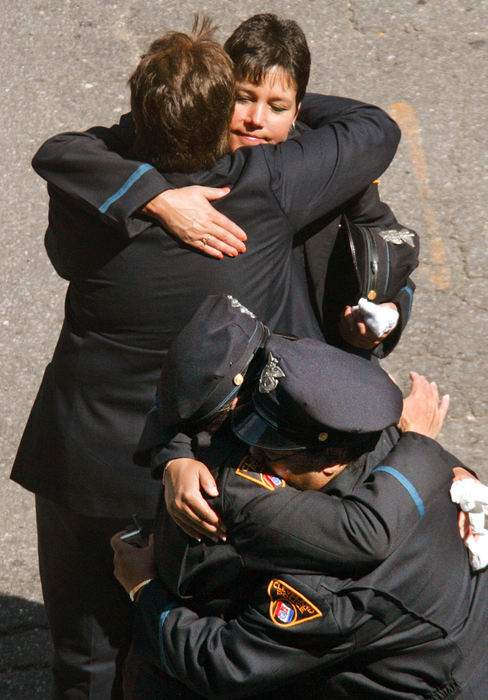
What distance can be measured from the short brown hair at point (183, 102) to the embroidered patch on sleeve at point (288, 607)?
3.32ft

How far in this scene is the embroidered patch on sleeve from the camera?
74.3 inches

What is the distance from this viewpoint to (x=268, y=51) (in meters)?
2.76

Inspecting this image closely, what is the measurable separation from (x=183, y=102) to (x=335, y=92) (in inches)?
152

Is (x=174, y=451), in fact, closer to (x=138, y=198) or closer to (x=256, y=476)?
(x=256, y=476)

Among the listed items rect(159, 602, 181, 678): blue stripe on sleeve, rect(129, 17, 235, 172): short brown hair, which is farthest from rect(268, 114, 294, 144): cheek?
rect(159, 602, 181, 678): blue stripe on sleeve

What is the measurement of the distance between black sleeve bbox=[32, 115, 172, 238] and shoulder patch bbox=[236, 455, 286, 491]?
63cm

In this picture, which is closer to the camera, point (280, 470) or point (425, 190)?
point (280, 470)

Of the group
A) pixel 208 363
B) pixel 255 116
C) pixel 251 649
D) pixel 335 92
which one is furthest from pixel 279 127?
pixel 335 92

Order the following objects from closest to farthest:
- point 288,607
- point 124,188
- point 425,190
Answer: point 288,607 → point 124,188 → point 425,190

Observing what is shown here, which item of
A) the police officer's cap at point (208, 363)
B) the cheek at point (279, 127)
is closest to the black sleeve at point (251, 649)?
the police officer's cap at point (208, 363)

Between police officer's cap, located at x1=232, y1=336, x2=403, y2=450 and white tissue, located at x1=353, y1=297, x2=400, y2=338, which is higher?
police officer's cap, located at x1=232, y1=336, x2=403, y2=450

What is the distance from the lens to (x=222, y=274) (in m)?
2.41

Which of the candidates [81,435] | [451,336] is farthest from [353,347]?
[451,336]

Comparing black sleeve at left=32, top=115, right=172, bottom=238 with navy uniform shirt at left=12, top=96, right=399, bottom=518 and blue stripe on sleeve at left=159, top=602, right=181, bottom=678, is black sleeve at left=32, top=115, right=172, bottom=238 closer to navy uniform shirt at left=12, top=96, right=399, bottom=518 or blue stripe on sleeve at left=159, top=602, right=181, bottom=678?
navy uniform shirt at left=12, top=96, right=399, bottom=518
